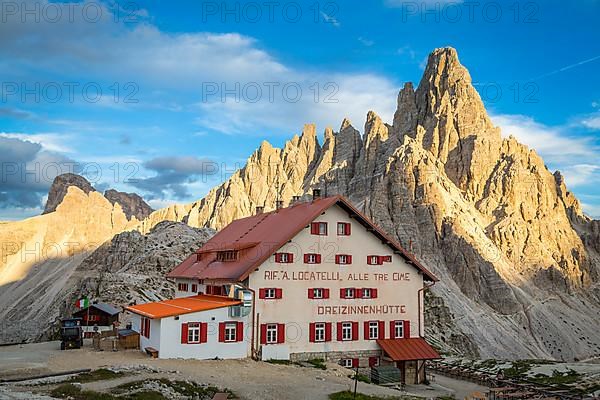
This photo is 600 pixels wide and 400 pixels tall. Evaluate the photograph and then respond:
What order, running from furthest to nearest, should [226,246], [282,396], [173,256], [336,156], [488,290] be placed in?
[336,156] → [488,290] → [173,256] → [226,246] → [282,396]

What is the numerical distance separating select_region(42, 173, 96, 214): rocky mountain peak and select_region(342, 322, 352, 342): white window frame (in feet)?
412

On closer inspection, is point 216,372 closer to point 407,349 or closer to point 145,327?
point 145,327

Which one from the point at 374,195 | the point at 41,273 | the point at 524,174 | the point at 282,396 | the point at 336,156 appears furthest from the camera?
the point at 336,156

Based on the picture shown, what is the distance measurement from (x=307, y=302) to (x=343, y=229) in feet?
19.7

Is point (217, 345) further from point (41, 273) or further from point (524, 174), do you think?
point (524, 174)

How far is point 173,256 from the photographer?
75.5m

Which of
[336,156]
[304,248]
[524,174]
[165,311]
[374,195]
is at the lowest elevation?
[165,311]

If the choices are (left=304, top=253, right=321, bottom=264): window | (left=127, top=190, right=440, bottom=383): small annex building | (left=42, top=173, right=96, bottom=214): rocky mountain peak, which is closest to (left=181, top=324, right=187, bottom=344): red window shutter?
(left=127, top=190, right=440, bottom=383): small annex building

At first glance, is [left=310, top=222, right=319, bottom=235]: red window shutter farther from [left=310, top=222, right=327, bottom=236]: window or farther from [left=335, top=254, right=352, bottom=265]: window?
[left=335, top=254, right=352, bottom=265]: window

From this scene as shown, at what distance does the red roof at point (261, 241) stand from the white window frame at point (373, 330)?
5.51 m

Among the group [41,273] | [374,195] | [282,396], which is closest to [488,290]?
[374,195]

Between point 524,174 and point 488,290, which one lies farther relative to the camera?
point 524,174

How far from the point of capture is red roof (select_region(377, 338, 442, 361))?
3969 cm

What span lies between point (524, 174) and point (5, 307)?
13088 centimetres
